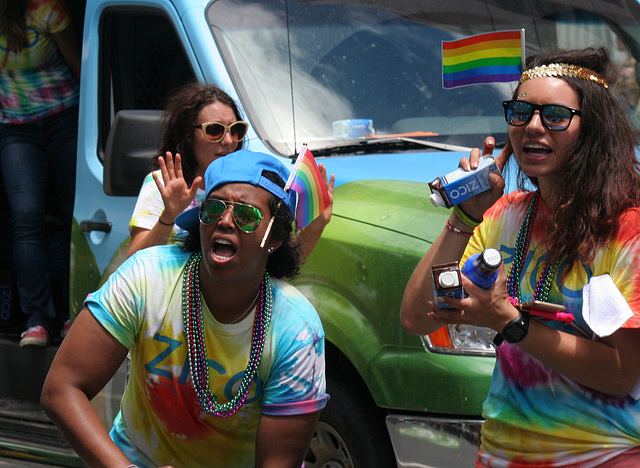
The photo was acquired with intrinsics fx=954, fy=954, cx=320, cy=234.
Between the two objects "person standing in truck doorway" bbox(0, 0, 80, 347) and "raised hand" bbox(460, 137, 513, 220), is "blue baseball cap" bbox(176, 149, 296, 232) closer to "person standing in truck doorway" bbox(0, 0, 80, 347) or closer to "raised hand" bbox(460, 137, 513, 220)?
"raised hand" bbox(460, 137, 513, 220)

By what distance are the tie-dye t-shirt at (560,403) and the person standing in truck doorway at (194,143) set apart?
1189 mm

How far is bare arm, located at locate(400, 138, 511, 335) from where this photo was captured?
2463mm

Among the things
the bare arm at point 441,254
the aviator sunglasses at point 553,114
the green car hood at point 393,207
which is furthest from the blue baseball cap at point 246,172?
the green car hood at point 393,207

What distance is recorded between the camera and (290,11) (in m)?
4.42


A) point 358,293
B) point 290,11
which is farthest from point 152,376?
point 290,11

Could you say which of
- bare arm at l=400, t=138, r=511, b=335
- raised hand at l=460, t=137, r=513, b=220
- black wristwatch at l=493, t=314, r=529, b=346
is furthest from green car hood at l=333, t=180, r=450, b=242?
black wristwatch at l=493, t=314, r=529, b=346

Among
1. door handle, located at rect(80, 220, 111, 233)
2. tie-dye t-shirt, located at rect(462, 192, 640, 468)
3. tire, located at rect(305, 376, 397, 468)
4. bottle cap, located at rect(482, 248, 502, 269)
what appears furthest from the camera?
door handle, located at rect(80, 220, 111, 233)

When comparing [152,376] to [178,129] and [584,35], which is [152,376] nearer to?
[178,129]

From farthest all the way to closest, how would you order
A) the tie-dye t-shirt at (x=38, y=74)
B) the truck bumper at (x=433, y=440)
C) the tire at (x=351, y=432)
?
the tie-dye t-shirt at (x=38, y=74) → the tire at (x=351, y=432) → the truck bumper at (x=433, y=440)

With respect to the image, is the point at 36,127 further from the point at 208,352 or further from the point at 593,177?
the point at 593,177

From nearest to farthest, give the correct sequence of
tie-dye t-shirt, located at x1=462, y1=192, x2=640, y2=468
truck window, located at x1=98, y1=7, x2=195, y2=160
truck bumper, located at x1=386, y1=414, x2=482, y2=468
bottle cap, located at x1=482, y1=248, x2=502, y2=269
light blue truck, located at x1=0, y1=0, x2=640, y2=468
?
bottle cap, located at x1=482, y1=248, x2=502, y2=269
tie-dye t-shirt, located at x1=462, y1=192, x2=640, y2=468
truck bumper, located at x1=386, y1=414, x2=482, y2=468
light blue truck, located at x1=0, y1=0, x2=640, y2=468
truck window, located at x1=98, y1=7, x2=195, y2=160

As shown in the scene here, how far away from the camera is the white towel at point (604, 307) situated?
2111 mm

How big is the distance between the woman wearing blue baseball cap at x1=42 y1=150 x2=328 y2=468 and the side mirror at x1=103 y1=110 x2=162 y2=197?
1.51 meters

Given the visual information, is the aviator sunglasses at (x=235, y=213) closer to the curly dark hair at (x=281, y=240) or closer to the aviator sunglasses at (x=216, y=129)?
the curly dark hair at (x=281, y=240)
